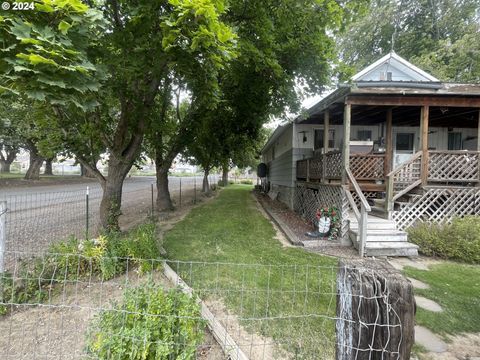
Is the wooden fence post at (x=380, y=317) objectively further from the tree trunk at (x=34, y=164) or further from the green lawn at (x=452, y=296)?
the tree trunk at (x=34, y=164)

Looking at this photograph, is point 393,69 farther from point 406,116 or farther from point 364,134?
point 406,116

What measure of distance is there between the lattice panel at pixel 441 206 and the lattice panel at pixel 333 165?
6.10 ft

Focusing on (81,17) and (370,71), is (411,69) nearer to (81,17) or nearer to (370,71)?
(370,71)

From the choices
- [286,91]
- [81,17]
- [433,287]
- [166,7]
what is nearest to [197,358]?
[81,17]

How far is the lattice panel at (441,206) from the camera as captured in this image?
23.2ft

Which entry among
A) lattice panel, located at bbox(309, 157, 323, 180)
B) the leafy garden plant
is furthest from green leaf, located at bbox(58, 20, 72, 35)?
lattice panel, located at bbox(309, 157, 323, 180)

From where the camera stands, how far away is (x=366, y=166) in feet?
26.4

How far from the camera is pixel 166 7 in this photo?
401cm

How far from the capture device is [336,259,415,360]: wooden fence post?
146 centimetres

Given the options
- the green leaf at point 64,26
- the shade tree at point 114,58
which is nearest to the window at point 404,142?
the shade tree at point 114,58

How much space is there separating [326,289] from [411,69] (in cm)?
1166

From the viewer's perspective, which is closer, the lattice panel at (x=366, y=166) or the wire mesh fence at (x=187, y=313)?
the wire mesh fence at (x=187, y=313)

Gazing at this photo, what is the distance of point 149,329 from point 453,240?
662 centimetres

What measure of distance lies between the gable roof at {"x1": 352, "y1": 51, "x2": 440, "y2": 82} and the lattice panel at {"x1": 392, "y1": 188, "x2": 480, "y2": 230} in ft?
20.9
